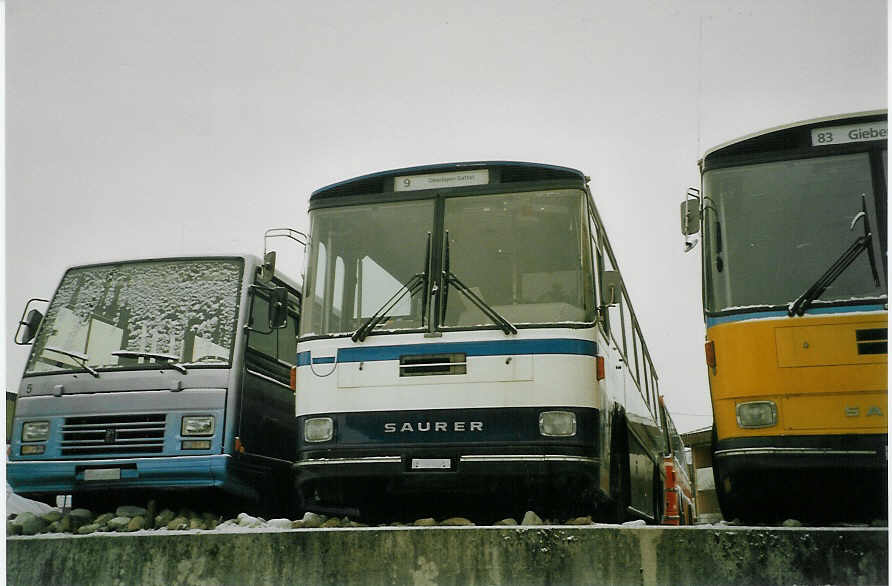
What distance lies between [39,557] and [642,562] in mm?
3285

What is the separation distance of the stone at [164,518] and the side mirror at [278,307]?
1.42m

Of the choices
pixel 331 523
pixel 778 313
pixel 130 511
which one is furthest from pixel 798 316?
pixel 130 511

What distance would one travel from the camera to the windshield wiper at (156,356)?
22.9 feet

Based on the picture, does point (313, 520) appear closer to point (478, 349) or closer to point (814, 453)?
point (478, 349)

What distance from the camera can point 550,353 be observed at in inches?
233

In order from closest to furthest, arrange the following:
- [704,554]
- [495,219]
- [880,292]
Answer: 1. [704,554]
2. [880,292]
3. [495,219]

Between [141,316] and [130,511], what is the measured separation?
1.34 m

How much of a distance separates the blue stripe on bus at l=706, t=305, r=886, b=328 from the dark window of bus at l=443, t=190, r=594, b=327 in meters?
0.74

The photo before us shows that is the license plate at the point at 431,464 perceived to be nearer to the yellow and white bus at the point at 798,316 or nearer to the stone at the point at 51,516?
the yellow and white bus at the point at 798,316

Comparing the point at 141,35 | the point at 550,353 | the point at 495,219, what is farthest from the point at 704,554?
the point at 141,35

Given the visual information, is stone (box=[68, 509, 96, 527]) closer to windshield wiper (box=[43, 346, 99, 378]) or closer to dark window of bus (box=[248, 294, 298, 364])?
windshield wiper (box=[43, 346, 99, 378])

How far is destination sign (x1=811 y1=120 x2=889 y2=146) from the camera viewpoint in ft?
19.0

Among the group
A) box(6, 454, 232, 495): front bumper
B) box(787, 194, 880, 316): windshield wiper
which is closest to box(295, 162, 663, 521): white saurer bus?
box(6, 454, 232, 495): front bumper

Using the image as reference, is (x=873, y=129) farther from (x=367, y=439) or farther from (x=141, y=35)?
(x=141, y=35)
